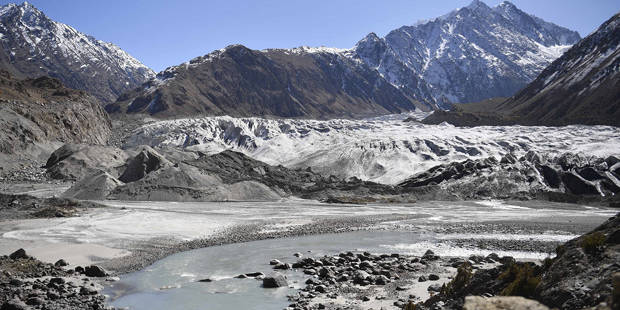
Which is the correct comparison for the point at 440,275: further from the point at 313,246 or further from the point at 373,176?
the point at 373,176

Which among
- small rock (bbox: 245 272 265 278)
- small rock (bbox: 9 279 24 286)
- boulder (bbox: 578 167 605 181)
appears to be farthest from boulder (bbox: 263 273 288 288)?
→ boulder (bbox: 578 167 605 181)

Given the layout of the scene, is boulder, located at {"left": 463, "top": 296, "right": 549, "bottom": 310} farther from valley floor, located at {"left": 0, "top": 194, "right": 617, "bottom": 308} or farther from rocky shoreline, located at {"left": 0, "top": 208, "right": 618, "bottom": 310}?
valley floor, located at {"left": 0, "top": 194, "right": 617, "bottom": 308}

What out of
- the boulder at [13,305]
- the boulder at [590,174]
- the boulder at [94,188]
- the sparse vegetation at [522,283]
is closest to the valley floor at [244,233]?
the boulder at [13,305]

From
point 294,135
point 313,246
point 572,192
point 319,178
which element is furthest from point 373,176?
point 313,246

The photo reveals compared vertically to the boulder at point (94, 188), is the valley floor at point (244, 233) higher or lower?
lower

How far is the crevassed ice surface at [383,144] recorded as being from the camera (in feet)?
428

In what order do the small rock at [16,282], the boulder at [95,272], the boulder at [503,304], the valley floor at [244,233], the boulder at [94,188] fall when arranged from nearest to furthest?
the boulder at [503,304], the small rock at [16,282], the boulder at [95,272], the valley floor at [244,233], the boulder at [94,188]

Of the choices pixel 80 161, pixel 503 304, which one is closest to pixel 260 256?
pixel 503 304

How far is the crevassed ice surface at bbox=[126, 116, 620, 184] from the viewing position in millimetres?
130463

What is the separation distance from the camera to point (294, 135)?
19200 cm

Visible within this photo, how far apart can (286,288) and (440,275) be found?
24.7 ft

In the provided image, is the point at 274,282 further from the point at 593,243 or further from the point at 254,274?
the point at 593,243

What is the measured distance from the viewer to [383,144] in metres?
146

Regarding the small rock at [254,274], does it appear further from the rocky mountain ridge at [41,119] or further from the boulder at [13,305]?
the rocky mountain ridge at [41,119]
